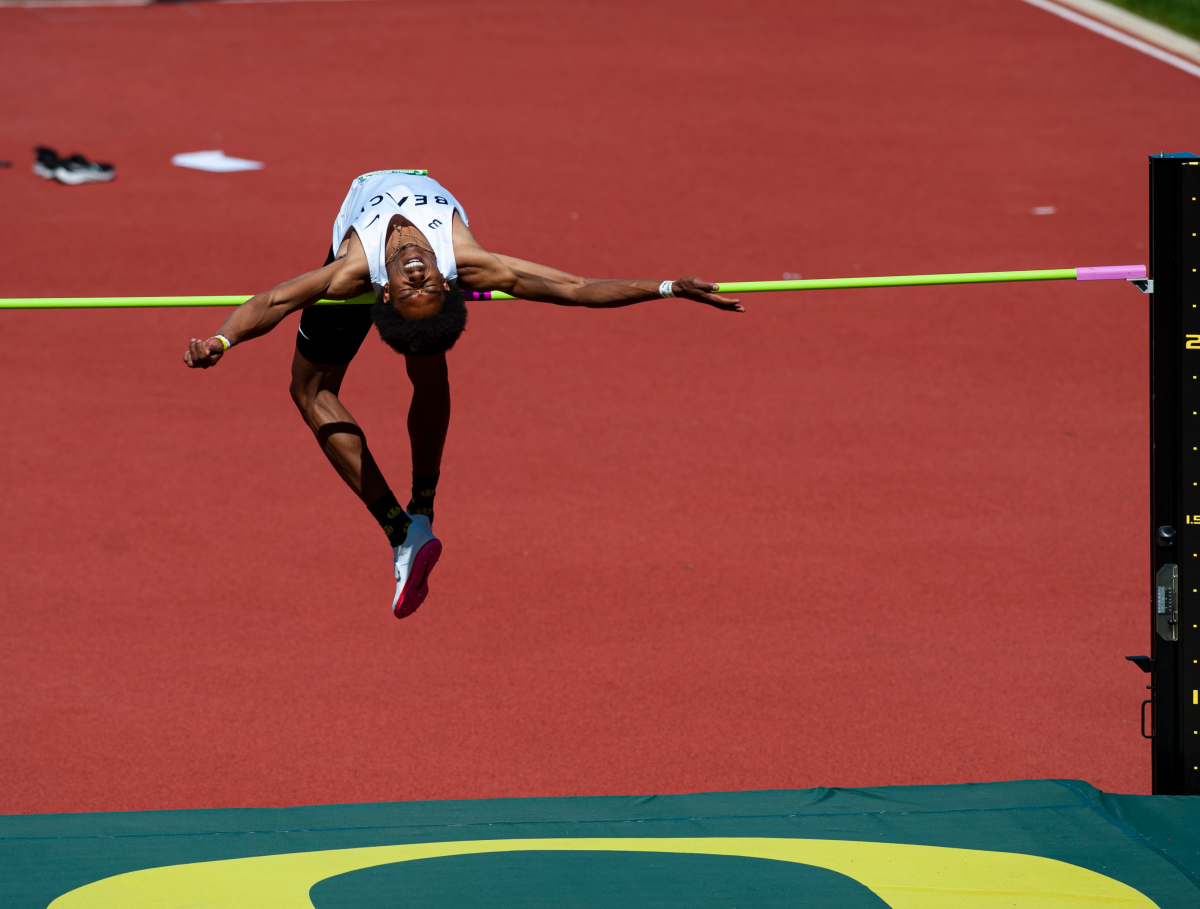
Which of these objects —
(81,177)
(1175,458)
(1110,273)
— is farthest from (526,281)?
(81,177)

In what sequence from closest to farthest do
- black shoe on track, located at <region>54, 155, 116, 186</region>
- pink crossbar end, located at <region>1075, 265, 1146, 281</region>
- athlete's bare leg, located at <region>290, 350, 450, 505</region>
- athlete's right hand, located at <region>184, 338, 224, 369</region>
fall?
1. athlete's right hand, located at <region>184, 338, 224, 369</region>
2. pink crossbar end, located at <region>1075, 265, 1146, 281</region>
3. athlete's bare leg, located at <region>290, 350, 450, 505</region>
4. black shoe on track, located at <region>54, 155, 116, 186</region>

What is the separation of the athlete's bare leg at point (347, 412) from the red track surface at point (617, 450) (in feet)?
5.75

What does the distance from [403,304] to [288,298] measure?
33 centimetres

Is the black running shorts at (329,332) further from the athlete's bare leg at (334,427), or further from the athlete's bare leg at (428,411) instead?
the athlete's bare leg at (428,411)

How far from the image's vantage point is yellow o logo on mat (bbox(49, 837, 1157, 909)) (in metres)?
4.30

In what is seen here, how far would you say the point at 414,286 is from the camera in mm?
4168

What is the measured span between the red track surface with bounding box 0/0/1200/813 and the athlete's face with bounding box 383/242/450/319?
2487mm

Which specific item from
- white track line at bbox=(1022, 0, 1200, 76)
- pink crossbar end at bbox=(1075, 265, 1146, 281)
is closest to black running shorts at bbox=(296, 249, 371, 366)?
pink crossbar end at bbox=(1075, 265, 1146, 281)

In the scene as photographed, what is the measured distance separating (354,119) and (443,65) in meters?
1.86

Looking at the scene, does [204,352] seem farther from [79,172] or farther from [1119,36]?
[1119,36]

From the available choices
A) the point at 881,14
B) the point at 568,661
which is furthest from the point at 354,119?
the point at 568,661

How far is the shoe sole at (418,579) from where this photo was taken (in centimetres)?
468

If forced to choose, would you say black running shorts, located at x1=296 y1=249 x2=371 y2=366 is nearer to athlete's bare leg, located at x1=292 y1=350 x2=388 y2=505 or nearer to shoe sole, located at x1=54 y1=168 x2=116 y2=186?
athlete's bare leg, located at x1=292 y1=350 x2=388 y2=505

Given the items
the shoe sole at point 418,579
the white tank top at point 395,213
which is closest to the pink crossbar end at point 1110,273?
the white tank top at point 395,213
